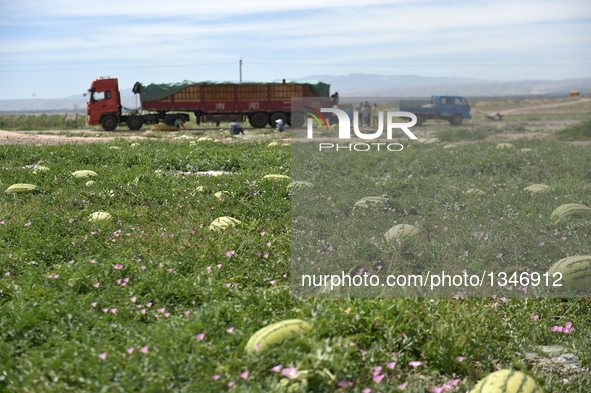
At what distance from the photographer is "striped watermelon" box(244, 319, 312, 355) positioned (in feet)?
10.3

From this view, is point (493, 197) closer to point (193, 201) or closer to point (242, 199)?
point (242, 199)

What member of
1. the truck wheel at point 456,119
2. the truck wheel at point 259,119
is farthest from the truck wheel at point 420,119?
the truck wheel at point 259,119

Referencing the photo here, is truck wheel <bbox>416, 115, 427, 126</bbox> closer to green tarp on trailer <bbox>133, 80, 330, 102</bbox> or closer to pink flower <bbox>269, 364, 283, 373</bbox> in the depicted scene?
green tarp on trailer <bbox>133, 80, 330, 102</bbox>

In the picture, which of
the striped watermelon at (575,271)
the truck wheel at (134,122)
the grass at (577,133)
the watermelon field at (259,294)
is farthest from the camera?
the truck wheel at (134,122)

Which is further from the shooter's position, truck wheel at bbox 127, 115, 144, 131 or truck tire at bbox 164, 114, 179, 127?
truck tire at bbox 164, 114, 179, 127

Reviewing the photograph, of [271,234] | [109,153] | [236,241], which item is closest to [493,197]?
[271,234]

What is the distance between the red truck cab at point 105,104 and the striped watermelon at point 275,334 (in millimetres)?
25949

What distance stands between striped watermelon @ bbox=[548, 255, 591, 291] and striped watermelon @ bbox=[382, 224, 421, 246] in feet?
4.39

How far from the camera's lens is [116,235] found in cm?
557

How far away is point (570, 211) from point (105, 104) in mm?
25407

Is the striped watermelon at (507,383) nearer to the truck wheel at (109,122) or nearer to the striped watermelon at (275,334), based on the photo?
the striped watermelon at (275,334)

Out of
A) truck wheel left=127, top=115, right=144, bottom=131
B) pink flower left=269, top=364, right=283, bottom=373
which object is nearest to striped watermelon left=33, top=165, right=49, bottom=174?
pink flower left=269, top=364, right=283, bottom=373

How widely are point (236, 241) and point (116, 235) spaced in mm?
1375

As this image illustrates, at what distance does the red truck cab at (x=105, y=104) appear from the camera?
26.8 meters
